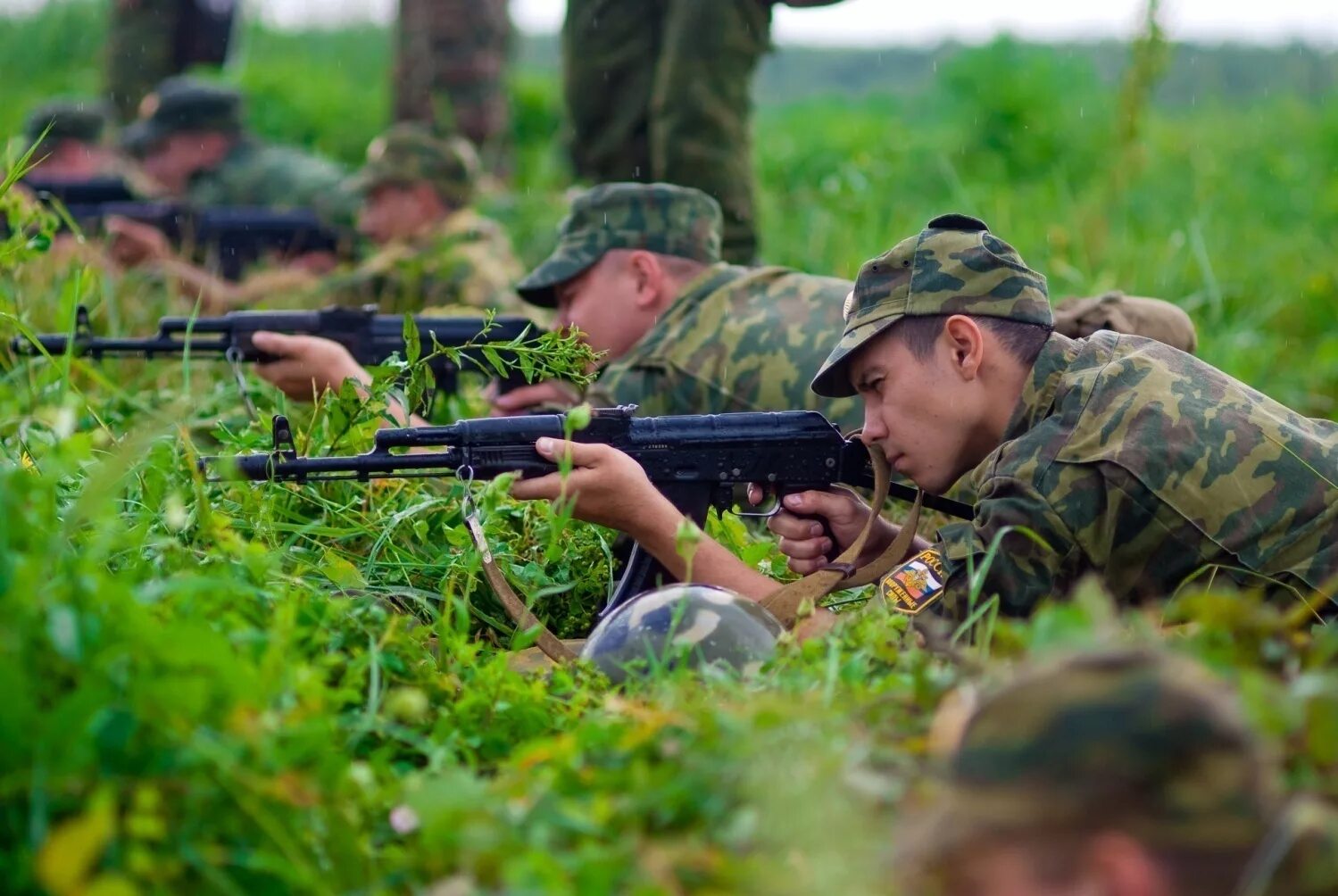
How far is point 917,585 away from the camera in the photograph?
3.21m

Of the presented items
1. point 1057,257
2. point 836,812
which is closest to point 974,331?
point 836,812

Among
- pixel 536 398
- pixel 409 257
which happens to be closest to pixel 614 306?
pixel 536 398

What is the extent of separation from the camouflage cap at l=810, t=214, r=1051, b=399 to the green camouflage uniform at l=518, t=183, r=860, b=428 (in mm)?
1099

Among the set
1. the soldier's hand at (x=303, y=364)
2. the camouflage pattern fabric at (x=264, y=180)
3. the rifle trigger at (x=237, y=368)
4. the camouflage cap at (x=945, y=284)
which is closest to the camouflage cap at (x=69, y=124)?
the camouflage pattern fabric at (x=264, y=180)

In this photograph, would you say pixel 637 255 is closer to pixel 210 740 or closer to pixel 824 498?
pixel 824 498

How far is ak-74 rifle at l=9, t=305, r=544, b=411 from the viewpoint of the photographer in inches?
192

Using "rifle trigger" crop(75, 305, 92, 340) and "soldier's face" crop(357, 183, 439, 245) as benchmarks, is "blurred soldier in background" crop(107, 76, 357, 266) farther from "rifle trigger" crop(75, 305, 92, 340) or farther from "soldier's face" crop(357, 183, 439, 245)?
"rifle trigger" crop(75, 305, 92, 340)

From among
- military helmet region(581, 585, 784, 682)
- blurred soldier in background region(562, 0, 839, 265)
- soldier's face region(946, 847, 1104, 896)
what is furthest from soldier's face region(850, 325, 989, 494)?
blurred soldier in background region(562, 0, 839, 265)

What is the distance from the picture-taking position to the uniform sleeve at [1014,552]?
3.13 m

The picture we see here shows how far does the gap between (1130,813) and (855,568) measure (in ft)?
7.06

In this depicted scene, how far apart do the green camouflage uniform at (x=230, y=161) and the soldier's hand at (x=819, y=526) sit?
6515 mm

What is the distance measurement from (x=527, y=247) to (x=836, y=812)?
289 inches

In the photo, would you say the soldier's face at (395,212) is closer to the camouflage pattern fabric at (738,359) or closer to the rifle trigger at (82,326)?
the rifle trigger at (82,326)

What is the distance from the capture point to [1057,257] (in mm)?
7641
